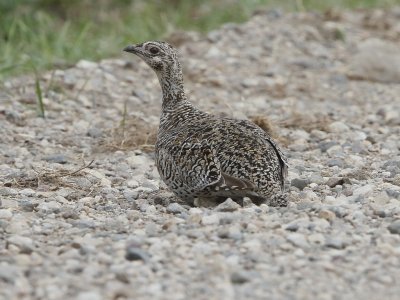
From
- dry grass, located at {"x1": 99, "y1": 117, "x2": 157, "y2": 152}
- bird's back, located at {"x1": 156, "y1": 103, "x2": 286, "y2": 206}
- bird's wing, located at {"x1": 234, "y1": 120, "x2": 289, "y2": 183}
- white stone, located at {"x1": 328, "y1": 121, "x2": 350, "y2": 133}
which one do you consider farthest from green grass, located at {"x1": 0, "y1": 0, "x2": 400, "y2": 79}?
bird's wing, located at {"x1": 234, "y1": 120, "x2": 289, "y2": 183}

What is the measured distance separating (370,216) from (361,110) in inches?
203

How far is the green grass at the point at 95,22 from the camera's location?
12.1 metres

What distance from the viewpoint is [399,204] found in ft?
22.1

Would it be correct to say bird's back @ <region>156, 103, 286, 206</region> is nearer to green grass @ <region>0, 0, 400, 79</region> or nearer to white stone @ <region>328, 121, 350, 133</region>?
white stone @ <region>328, 121, 350, 133</region>

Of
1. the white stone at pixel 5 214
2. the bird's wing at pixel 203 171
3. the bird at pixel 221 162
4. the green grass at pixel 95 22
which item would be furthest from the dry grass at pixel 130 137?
the white stone at pixel 5 214

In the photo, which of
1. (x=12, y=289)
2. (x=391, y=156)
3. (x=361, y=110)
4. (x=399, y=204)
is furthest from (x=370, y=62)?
(x=12, y=289)

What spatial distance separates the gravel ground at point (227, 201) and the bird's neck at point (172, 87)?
2.34 feet

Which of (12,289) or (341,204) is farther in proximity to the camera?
(341,204)

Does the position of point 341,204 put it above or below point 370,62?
below

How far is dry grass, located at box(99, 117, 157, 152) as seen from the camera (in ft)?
30.8

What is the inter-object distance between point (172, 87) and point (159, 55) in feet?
0.95

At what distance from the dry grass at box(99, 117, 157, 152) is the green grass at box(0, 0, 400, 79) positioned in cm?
167

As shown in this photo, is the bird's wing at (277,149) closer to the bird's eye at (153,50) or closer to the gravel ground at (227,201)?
the gravel ground at (227,201)

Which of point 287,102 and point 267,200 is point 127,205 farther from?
point 287,102
